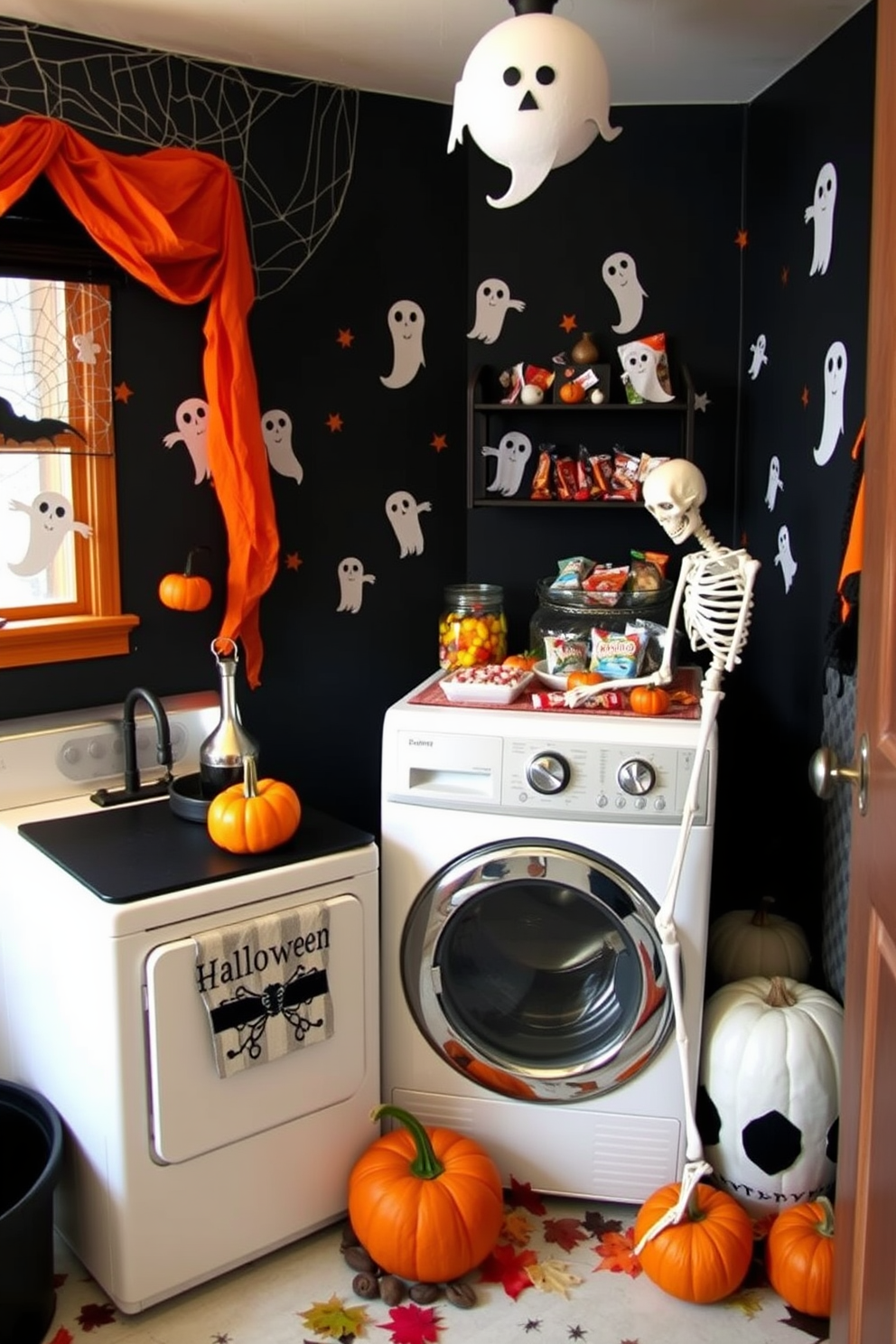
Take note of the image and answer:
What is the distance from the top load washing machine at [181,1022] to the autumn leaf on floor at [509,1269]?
1.00 feet

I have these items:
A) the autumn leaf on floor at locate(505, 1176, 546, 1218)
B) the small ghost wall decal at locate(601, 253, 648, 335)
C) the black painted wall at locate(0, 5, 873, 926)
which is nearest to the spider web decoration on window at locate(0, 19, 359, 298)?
the black painted wall at locate(0, 5, 873, 926)

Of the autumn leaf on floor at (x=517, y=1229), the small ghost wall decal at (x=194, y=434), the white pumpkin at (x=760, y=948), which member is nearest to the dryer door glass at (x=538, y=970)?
the autumn leaf on floor at (x=517, y=1229)

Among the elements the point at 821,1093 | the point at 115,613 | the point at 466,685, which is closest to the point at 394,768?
the point at 466,685

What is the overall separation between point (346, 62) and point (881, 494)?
1.78 meters

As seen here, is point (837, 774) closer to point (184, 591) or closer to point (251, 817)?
point (251, 817)

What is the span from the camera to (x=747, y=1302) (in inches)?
86.1

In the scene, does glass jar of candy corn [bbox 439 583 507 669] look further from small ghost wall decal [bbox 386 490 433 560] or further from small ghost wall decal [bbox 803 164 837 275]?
small ghost wall decal [bbox 803 164 837 275]

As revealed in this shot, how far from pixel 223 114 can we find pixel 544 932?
1.87 metres

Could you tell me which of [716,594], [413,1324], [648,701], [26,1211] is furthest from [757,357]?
[26,1211]

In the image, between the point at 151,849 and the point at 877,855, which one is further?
A: the point at 151,849

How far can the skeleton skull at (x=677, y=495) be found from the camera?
2367mm

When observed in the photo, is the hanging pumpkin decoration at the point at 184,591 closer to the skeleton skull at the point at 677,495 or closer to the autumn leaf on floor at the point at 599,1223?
the skeleton skull at the point at 677,495

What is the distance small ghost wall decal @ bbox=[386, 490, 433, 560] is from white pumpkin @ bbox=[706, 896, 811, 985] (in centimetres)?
117

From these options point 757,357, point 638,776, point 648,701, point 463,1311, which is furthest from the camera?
point 757,357
